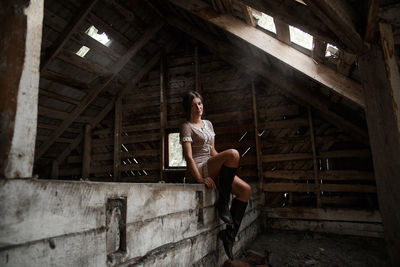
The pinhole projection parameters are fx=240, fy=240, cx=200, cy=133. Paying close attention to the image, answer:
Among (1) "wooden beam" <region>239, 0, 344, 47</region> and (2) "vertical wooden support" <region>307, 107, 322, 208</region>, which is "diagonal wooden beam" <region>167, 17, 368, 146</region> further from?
(1) "wooden beam" <region>239, 0, 344, 47</region>

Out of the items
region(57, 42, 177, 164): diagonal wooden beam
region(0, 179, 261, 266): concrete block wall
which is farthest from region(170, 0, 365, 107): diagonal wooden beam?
region(57, 42, 177, 164): diagonal wooden beam

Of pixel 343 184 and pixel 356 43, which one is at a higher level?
pixel 356 43

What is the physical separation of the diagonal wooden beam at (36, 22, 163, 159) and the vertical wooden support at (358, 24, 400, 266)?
409 cm

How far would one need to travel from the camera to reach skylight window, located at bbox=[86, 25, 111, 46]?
421 cm

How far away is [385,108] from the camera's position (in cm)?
164

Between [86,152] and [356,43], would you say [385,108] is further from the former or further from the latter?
[86,152]

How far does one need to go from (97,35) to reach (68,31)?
2.09ft

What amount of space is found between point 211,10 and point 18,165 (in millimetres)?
3188

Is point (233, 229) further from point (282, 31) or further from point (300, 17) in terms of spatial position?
point (282, 31)

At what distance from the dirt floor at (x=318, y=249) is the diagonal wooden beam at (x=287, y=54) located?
1868 millimetres

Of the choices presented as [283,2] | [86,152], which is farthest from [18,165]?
[86,152]

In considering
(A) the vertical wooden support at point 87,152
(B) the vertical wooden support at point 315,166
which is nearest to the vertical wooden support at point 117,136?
(A) the vertical wooden support at point 87,152

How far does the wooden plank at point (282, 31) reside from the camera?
275 cm

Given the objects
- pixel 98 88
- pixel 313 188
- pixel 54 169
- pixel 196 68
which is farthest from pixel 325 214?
pixel 54 169
